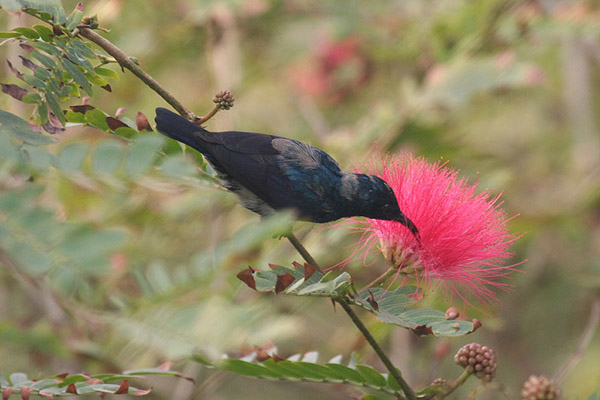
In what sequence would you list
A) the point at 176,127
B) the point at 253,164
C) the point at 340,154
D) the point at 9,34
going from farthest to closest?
the point at 340,154, the point at 253,164, the point at 176,127, the point at 9,34

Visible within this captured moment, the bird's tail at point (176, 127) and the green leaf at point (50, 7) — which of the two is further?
the bird's tail at point (176, 127)

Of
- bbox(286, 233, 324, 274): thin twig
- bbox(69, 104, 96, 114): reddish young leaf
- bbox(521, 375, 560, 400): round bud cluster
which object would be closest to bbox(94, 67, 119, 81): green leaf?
bbox(69, 104, 96, 114): reddish young leaf

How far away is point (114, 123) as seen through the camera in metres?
1.89

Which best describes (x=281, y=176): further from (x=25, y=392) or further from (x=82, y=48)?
(x=25, y=392)

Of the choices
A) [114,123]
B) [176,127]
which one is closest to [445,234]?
[176,127]

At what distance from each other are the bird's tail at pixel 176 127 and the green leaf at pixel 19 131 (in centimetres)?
58

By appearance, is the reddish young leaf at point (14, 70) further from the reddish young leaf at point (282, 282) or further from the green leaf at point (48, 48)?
the reddish young leaf at point (282, 282)

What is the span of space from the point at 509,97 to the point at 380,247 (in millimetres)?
3727

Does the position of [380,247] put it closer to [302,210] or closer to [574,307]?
[302,210]

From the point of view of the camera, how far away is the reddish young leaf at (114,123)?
188cm

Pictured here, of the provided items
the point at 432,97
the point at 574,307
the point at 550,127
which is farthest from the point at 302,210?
the point at 550,127

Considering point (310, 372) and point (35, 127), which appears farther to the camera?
point (310, 372)

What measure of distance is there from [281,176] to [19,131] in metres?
0.96

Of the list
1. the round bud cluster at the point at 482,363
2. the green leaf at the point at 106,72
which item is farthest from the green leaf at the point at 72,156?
A: the round bud cluster at the point at 482,363
